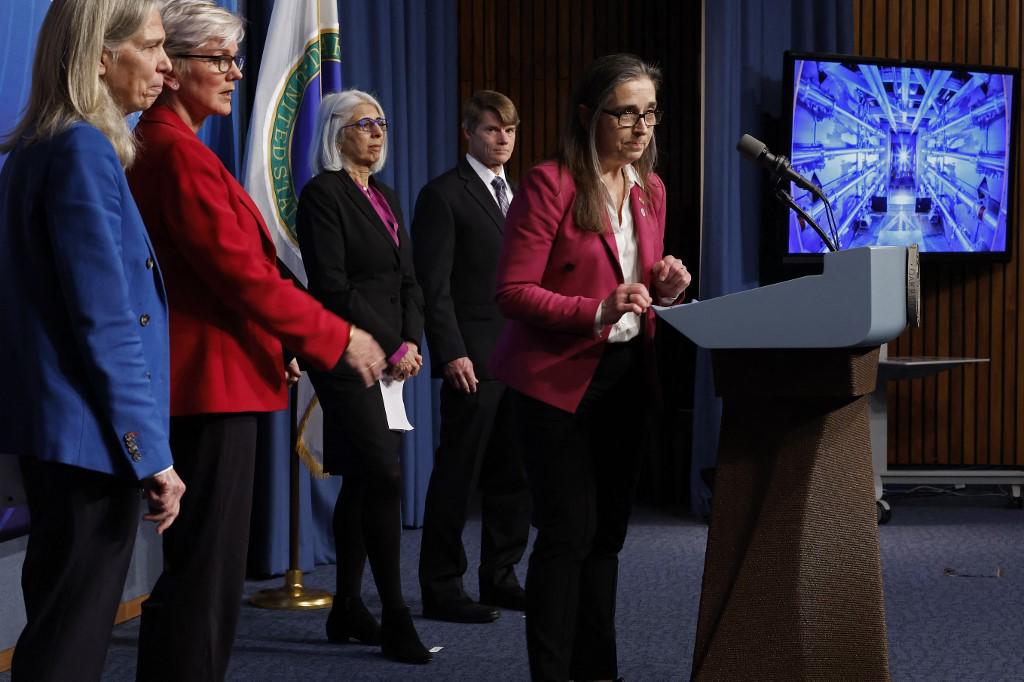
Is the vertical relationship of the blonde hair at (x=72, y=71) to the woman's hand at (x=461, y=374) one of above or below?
above

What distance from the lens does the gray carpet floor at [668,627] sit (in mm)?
3023

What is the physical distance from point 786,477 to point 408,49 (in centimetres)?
359

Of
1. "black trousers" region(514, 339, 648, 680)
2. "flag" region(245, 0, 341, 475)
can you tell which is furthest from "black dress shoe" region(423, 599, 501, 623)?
"black trousers" region(514, 339, 648, 680)

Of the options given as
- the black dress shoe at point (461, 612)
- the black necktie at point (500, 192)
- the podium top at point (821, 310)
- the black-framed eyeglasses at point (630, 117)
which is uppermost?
the black-framed eyeglasses at point (630, 117)

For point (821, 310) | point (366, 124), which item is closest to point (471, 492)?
point (366, 124)

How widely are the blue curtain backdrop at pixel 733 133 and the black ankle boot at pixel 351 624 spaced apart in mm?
2569

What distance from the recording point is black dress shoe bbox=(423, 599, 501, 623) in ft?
11.5

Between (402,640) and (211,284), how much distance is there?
4.67ft

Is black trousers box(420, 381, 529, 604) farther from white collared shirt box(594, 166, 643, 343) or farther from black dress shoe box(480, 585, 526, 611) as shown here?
white collared shirt box(594, 166, 643, 343)

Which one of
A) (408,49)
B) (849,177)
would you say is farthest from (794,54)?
(408,49)

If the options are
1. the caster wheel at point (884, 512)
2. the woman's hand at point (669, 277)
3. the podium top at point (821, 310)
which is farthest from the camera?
the caster wheel at point (884, 512)

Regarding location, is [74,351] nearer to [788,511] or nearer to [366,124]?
[788,511]

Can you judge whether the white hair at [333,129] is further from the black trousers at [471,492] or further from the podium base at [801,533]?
the podium base at [801,533]

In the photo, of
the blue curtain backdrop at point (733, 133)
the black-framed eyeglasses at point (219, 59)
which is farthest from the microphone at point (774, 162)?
the blue curtain backdrop at point (733, 133)
